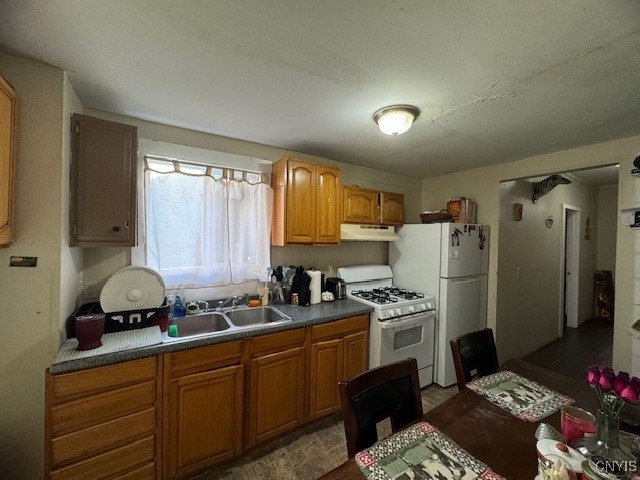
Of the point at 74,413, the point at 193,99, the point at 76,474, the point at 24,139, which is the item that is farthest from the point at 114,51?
the point at 76,474

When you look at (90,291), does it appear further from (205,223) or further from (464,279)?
(464,279)

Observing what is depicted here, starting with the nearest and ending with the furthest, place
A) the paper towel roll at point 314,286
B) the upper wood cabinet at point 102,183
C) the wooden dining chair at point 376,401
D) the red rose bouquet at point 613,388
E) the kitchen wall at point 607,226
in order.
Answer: the red rose bouquet at point 613,388 < the wooden dining chair at point 376,401 < the upper wood cabinet at point 102,183 < the paper towel roll at point 314,286 < the kitchen wall at point 607,226

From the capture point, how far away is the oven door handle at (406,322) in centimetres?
221

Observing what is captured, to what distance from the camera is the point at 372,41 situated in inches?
43.3

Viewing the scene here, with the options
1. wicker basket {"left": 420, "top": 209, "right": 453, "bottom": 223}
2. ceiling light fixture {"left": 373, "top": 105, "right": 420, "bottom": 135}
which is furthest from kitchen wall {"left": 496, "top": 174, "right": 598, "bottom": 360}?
ceiling light fixture {"left": 373, "top": 105, "right": 420, "bottom": 135}

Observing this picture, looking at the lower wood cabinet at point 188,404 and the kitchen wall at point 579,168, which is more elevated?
the kitchen wall at point 579,168

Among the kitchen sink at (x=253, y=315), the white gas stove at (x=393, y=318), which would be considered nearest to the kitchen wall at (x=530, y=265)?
the white gas stove at (x=393, y=318)

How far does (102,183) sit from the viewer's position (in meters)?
1.52

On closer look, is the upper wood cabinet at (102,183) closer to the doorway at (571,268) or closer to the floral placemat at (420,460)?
the floral placemat at (420,460)

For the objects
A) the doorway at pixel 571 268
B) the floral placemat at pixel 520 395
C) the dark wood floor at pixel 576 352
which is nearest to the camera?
the floral placemat at pixel 520 395

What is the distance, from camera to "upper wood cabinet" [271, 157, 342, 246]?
2225mm

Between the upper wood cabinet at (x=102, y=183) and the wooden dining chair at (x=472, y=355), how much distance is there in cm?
205

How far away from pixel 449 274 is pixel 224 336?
7.11 ft

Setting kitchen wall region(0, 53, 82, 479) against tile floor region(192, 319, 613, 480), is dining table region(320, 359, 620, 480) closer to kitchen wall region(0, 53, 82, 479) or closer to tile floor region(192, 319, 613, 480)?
tile floor region(192, 319, 613, 480)
